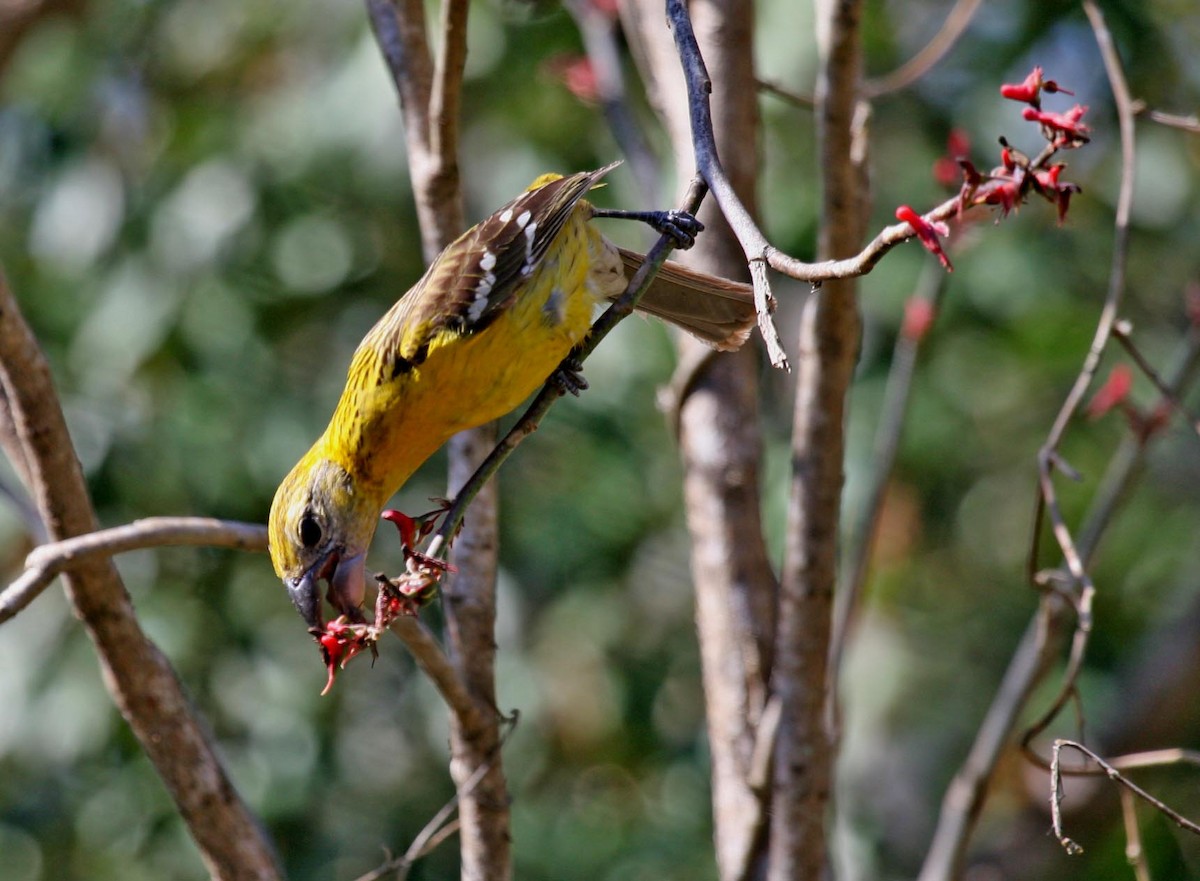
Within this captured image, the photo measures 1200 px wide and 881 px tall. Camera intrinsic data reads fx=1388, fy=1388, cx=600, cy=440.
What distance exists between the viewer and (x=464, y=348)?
4.07m

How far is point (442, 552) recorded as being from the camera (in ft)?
8.84

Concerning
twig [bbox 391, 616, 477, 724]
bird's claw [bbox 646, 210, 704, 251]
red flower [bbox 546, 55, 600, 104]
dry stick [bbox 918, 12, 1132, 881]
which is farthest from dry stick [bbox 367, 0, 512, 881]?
dry stick [bbox 918, 12, 1132, 881]

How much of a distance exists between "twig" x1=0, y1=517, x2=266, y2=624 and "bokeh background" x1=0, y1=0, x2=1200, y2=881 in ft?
14.3

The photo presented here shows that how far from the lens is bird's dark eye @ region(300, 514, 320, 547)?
12.8 feet

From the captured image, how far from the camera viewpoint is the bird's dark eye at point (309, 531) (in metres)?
3.90

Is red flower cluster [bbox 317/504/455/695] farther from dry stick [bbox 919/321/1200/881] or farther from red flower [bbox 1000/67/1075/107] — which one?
dry stick [bbox 919/321/1200/881]

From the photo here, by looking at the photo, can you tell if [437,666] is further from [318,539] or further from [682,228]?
[682,228]

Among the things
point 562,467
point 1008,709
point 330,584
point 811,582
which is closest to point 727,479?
point 811,582

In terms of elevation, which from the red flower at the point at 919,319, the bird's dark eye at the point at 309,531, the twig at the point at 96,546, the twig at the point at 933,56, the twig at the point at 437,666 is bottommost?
the twig at the point at 437,666

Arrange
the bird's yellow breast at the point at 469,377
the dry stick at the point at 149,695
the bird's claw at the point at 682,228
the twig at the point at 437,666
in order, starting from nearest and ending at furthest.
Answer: the bird's claw at the point at 682,228 < the twig at the point at 437,666 < the dry stick at the point at 149,695 < the bird's yellow breast at the point at 469,377

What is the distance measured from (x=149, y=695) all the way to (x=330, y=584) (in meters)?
0.62

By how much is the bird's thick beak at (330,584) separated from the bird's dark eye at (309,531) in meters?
0.05

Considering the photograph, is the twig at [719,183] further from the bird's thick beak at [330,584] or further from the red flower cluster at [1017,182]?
the bird's thick beak at [330,584]

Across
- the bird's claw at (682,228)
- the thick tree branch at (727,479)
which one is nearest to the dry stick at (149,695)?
the thick tree branch at (727,479)
